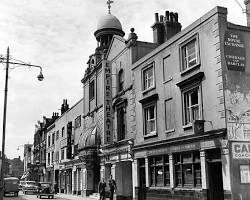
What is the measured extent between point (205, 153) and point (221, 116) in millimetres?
2120

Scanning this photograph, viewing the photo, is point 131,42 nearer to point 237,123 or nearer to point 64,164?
point 237,123

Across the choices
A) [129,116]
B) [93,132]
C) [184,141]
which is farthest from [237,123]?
[93,132]

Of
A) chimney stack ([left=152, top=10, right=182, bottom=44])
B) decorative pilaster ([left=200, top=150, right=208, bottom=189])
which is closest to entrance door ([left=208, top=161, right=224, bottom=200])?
decorative pilaster ([left=200, top=150, right=208, bottom=189])

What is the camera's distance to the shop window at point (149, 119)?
2431 cm

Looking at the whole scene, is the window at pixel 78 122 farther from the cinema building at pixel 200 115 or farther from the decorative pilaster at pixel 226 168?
the decorative pilaster at pixel 226 168

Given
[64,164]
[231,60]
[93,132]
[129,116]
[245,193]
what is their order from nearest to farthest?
1. [245,193]
2. [231,60]
3. [129,116]
4. [93,132]
5. [64,164]

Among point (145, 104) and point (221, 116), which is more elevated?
point (145, 104)

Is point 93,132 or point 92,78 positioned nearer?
point 93,132

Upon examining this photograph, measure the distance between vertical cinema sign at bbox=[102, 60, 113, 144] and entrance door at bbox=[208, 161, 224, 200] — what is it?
13071mm

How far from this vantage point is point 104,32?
37844 millimetres

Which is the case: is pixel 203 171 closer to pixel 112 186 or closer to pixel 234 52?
pixel 234 52

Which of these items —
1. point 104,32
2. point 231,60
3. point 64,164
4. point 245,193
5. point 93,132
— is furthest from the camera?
point 64,164

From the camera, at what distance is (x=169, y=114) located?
22.5 metres

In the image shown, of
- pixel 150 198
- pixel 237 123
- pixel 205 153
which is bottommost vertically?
pixel 150 198
